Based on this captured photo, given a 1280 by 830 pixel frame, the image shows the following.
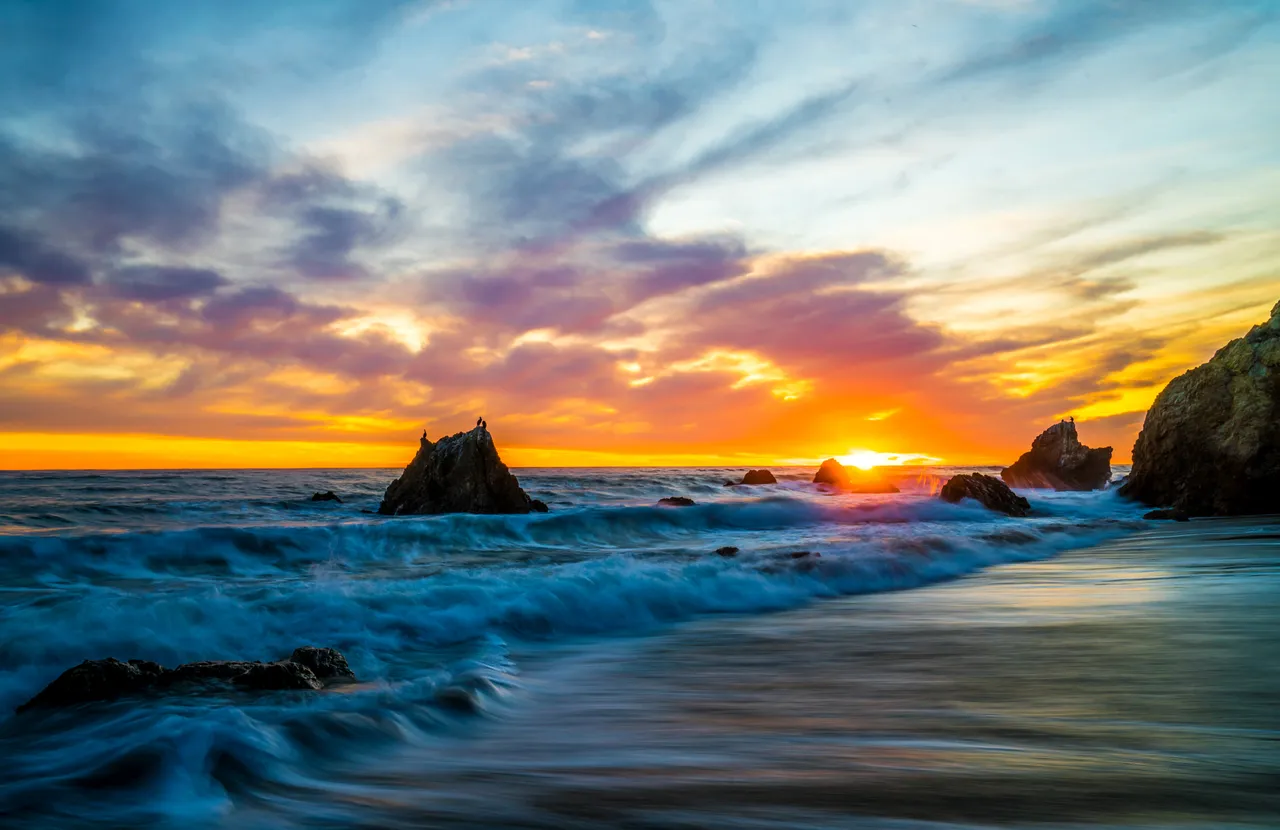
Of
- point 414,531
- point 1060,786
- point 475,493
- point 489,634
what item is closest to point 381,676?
point 489,634

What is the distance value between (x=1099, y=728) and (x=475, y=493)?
21.0 m

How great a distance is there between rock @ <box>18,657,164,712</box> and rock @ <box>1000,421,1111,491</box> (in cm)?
4499

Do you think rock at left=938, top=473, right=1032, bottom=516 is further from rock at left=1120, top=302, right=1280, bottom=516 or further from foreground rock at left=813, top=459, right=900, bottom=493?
foreground rock at left=813, top=459, right=900, bottom=493

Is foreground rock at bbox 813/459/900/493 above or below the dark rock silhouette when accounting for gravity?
above

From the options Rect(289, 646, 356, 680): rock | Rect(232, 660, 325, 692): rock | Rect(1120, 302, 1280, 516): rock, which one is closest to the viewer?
Rect(232, 660, 325, 692): rock

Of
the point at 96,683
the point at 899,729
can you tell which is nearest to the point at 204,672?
the point at 96,683

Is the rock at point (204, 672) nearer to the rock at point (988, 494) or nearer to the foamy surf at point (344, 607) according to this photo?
the foamy surf at point (344, 607)

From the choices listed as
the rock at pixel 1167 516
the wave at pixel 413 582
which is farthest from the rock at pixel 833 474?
the wave at pixel 413 582

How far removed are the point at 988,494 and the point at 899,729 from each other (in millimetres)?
25053

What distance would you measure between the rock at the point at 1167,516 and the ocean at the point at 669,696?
867cm

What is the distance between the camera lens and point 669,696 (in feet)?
18.6

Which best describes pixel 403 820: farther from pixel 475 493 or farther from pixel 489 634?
pixel 475 493

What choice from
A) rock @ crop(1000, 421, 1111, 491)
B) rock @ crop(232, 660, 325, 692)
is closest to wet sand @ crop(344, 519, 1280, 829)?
rock @ crop(232, 660, 325, 692)

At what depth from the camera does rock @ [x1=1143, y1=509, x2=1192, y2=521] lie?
68.5 feet
